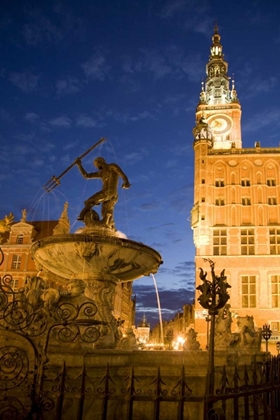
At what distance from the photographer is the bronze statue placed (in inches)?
443

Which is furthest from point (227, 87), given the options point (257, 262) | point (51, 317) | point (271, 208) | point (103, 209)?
point (51, 317)

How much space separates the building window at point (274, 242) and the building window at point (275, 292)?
6.79ft

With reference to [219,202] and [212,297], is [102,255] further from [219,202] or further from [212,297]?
[219,202]

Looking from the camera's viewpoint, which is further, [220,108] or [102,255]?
[220,108]

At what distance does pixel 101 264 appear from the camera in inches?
395

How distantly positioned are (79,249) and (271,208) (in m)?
26.0

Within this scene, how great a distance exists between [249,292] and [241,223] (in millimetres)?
5412

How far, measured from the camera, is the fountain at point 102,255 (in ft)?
31.6

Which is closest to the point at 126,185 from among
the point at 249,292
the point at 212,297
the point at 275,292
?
the point at 212,297

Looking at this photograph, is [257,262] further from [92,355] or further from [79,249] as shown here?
[92,355]

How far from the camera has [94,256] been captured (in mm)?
9805

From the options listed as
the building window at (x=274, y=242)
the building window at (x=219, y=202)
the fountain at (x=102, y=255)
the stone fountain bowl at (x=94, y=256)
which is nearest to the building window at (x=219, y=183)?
the building window at (x=219, y=202)

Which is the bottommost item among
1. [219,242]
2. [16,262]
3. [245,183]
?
[16,262]

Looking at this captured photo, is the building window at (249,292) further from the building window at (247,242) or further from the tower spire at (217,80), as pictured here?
the tower spire at (217,80)
